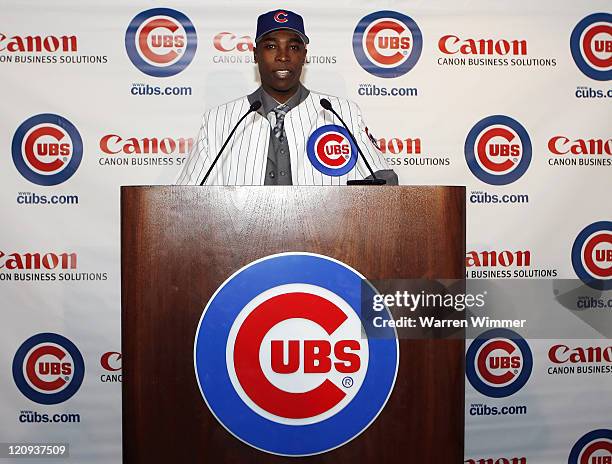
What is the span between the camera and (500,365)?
8.63ft

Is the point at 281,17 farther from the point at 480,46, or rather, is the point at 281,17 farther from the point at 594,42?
the point at 594,42

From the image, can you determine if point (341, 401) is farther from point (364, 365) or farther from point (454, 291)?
point (454, 291)

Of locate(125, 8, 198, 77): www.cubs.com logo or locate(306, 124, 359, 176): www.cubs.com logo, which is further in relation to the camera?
locate(125, 8, 198, 77): www.cubs.com logo

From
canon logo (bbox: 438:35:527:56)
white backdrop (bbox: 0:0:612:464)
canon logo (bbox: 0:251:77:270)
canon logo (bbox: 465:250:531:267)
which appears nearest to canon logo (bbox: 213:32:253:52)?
white backdrop (bbox: 0:0:612:464)

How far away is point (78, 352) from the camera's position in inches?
101

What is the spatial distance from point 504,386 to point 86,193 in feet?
6.65

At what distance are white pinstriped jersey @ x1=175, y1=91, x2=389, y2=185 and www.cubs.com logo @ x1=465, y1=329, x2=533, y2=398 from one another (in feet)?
3.39

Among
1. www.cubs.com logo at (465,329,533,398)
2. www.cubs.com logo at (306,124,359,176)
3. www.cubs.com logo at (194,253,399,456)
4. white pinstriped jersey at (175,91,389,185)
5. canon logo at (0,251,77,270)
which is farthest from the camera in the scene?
www.cubs.com logo at (465,329,533,398)

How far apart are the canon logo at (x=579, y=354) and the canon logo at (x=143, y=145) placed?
1881 mm

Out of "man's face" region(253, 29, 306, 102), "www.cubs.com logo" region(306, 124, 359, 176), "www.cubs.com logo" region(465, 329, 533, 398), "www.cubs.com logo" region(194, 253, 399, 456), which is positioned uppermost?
"man's face" region(253, 29, 306, 102)

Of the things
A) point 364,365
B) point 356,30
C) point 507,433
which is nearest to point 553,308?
point 507,433

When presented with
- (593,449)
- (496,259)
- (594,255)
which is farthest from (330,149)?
(593,449)

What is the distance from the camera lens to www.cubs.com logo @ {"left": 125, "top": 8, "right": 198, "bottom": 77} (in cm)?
256

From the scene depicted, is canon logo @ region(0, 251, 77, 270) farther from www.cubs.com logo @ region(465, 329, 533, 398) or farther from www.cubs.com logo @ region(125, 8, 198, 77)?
www.cubs.com logo @ region(465, 329, 533, 398)
